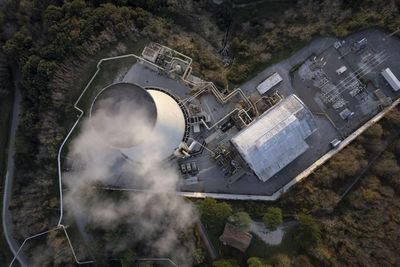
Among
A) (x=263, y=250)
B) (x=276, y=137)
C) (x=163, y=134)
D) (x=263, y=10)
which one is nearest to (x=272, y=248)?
(x=263, y=250)

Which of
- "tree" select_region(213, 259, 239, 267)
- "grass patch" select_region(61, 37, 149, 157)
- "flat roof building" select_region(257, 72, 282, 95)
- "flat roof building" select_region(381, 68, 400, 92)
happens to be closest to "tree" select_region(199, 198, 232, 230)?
"tree" select_region(213, 259, 239, 267)

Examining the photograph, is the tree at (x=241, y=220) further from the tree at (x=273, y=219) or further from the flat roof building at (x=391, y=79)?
the flat roof building at (x=391, y=79)

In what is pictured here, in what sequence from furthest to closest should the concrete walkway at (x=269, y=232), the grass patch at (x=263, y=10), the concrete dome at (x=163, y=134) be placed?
the grass patch at (x=263, y=10) → the concrete walkway at (x=269, y=232) → the concrete dome at (x=163, y=134)

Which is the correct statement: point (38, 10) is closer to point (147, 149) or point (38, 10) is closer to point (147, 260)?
point (147, 149)

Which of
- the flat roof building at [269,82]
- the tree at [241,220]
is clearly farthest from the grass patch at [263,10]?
the tree at [241,220]

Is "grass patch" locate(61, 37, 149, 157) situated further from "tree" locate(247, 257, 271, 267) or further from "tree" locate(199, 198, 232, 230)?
"tree" locate(247, 257, 271, 267)

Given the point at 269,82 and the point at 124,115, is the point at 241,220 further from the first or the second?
the point at 269,82
